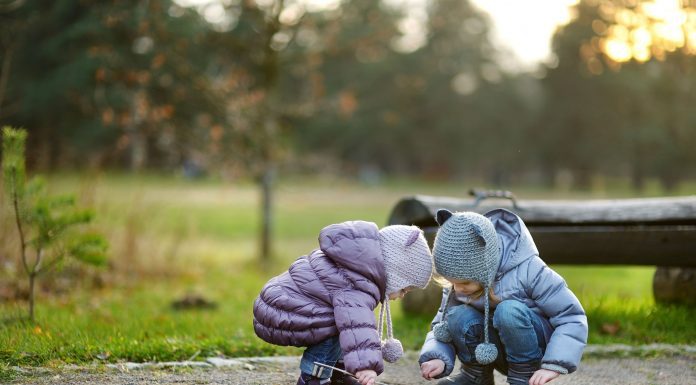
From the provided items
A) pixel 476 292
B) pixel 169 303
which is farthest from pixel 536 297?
pixel 169 303

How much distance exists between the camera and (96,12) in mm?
10148

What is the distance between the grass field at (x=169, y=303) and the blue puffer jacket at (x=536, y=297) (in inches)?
61.8

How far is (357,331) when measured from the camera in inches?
117

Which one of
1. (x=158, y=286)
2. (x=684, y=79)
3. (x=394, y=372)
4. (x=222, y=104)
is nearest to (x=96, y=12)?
(x=222, y=104)

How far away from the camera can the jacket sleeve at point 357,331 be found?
9.64 feet

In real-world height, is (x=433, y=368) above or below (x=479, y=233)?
below

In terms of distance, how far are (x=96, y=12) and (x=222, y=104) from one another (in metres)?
2.12

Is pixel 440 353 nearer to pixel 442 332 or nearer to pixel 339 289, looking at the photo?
pixel 442 332

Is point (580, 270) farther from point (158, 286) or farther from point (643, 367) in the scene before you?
point (643, 367)

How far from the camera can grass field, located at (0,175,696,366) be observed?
164 inches

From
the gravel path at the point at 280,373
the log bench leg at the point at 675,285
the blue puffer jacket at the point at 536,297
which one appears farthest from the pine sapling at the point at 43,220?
the log bench leg at the point at 675,285

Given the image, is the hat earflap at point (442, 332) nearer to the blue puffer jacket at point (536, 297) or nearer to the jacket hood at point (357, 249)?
the blue puffer jacket at point (536, 297)

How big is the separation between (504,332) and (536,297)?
7.8 inches

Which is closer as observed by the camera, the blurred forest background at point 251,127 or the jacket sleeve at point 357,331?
the jacket sleeve at point 357,331
